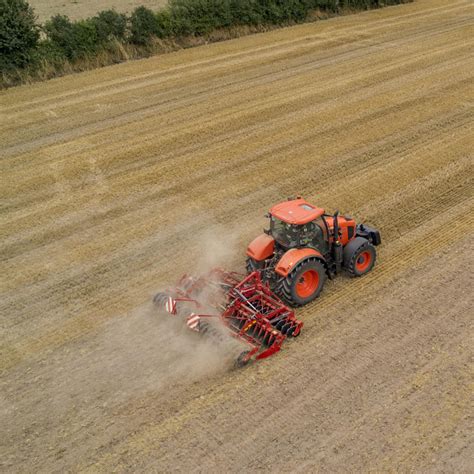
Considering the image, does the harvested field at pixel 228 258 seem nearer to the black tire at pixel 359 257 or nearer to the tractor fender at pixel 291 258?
the black tire at pixel 359 257

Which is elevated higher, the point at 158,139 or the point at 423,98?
the point at 158,139

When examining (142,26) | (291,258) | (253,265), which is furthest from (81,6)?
(291,258)

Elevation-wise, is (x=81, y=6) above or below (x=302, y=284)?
above

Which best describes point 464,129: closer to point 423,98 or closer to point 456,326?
point 423,98

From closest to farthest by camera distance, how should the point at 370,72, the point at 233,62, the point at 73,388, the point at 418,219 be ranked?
1. the point at 73,388
2. the point at 418,219
3. the point at 370,72
4. the point at 233,62

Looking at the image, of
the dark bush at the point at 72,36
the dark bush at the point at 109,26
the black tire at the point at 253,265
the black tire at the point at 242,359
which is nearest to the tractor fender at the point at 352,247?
the black tire at the point at 253,265

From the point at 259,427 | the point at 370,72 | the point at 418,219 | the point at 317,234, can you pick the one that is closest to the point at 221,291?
the point at 317,234

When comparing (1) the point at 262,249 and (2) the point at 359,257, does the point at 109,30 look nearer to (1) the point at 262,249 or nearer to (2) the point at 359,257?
(1) the point at 262,249

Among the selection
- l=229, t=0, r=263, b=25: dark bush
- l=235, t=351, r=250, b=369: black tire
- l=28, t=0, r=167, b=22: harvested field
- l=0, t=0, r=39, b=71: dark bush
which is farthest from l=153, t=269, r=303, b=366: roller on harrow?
l=28, t=0, r=167, b=22: harvested field
